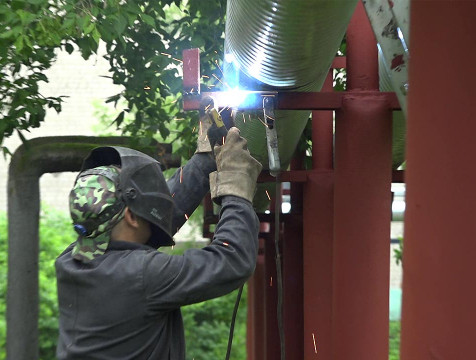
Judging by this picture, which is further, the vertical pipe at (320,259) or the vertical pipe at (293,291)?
the vertical pipe at (293,291)

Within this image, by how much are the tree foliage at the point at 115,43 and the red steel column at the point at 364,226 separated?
4.55 ft

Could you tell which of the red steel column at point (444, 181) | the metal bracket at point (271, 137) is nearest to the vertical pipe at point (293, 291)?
the metal bracket at point (271, 137)

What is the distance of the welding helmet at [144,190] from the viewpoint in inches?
97.3

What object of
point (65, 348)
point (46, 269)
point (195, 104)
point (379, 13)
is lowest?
point (46, 269)

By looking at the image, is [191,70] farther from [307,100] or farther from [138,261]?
[138,261]

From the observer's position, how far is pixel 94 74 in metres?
18.2

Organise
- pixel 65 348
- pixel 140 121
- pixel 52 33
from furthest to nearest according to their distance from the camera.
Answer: pixel 140 121
pixel 52 33
pixel 65 348

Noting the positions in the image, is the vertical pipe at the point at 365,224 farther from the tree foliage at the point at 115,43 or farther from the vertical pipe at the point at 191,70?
the tree foliage at the point at 115,43

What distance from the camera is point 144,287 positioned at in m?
2.37

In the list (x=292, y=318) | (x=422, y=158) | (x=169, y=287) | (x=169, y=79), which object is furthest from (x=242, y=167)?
(x=292, y=318)

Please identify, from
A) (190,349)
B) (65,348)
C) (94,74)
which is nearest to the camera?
(65,348)

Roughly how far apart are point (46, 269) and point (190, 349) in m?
2.54

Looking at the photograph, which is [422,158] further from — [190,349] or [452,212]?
[190,349]

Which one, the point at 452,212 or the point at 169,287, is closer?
the point at 452,212
